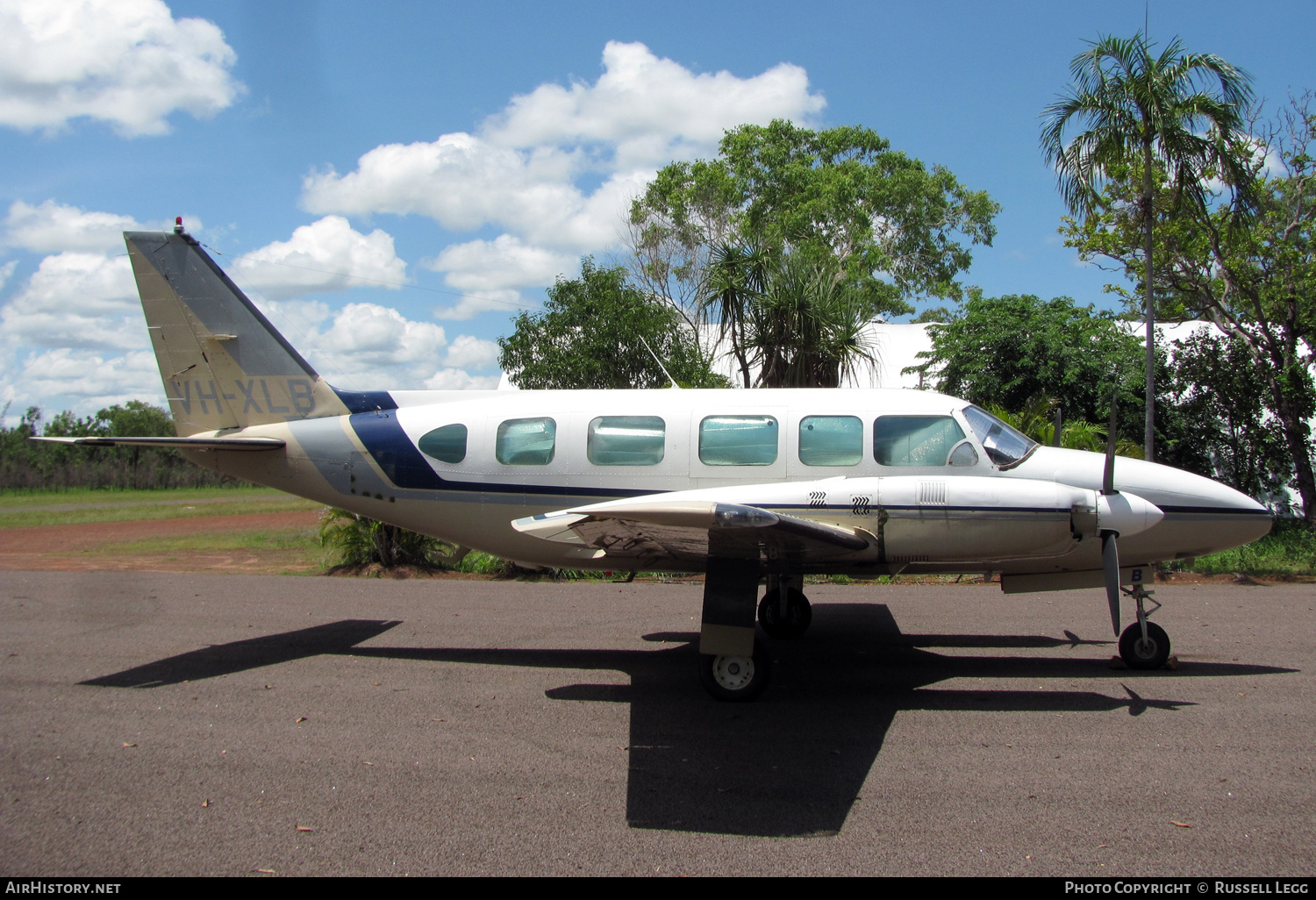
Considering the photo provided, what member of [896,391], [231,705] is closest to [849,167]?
[896,391]

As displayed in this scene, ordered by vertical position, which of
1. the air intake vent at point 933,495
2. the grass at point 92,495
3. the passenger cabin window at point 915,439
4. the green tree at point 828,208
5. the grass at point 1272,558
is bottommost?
the grass at point 92,495

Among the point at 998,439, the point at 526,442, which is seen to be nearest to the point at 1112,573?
the point at 998,439

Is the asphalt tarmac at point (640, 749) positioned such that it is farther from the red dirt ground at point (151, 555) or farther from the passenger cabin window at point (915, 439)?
the red dirt ground at point (151, 555)

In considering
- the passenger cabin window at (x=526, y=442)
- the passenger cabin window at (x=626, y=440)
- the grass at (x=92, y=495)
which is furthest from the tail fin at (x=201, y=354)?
the grass at (x=92, y=495)

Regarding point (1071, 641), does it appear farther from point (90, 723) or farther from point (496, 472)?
point (90, 723)

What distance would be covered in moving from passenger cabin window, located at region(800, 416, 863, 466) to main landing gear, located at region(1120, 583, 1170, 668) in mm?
2645

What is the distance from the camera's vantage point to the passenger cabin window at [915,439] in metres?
7.24

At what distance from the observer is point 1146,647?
7.20 metres

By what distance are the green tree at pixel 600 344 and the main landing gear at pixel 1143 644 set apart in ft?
32.5

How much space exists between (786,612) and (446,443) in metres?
4.01

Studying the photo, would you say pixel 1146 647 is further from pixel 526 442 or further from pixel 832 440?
pixel 526 442

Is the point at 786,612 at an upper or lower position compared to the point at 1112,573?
lower

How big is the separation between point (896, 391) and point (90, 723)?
7119 millimetres

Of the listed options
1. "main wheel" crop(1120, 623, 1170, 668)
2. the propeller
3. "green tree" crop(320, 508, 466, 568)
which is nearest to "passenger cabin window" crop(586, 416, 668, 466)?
the propeller
